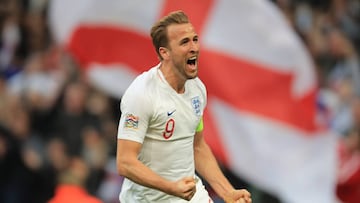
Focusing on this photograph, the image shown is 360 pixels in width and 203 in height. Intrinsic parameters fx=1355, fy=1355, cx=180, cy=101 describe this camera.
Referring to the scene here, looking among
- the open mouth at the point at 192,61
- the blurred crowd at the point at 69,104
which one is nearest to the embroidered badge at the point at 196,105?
the open mouth at the point at 192,61

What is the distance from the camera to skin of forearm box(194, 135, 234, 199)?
8.23m

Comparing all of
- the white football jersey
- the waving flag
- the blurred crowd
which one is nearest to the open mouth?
the white football jersey

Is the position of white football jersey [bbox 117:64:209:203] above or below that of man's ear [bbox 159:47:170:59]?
below

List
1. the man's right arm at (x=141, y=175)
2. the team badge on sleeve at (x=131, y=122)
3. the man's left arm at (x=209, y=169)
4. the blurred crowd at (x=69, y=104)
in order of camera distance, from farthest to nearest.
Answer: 1. the blurred crowd at (x=69, y=104)
2. the man's left arm at (x=209, y=169)
3. the team badge on sleeve at (x=131, y=122)
4. the man's right arm at (x=141, y=175)

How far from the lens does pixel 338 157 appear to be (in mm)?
13766

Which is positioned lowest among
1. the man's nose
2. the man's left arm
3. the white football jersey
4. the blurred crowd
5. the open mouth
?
the blurred crowd

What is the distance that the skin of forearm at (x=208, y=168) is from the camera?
27.0 feet

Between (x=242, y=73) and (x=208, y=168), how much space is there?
468cm

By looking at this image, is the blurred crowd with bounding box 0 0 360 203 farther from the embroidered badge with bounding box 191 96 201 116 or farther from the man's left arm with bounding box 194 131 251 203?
the embroidered badge with bounding box 191 96 201 116

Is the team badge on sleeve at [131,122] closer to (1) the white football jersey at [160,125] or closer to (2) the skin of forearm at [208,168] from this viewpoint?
(1) the white football jersey at [160,125]

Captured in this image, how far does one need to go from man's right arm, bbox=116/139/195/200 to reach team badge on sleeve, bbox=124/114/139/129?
9 cm

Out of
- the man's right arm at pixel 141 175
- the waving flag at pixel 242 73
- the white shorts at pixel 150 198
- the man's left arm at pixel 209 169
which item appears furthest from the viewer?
the waving flag at pixel 242 73

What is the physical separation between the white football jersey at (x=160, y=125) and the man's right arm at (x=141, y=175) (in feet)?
0.19

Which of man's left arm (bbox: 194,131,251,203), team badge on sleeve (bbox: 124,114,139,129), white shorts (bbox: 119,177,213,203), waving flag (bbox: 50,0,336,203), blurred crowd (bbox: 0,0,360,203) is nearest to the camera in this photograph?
team badge on sleeve (bbox: 124,114,139,129)
